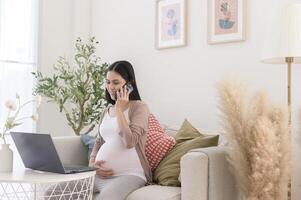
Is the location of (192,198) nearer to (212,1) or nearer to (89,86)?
(212,1)

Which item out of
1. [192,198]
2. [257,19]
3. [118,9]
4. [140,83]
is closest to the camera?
[192,198]

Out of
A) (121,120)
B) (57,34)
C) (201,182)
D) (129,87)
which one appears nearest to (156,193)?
(201,182)

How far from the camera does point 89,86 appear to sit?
3.90 meters

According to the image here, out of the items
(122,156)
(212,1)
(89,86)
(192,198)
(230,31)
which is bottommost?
(192,198)

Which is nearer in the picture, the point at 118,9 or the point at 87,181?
the point at 87,181

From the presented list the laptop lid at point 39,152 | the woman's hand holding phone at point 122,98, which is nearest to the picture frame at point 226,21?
the woman's hand holding phone at point 122,98

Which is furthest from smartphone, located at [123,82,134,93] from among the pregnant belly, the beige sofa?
the beige sofa

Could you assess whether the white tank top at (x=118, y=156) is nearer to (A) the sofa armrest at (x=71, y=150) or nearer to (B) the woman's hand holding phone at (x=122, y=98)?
(B) the woman's hand holding phone at (x=122, y=98)

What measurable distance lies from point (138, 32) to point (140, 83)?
0.46 m

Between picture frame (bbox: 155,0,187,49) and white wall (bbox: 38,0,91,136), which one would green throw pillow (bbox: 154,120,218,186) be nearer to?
picture frame (bbox: 155,0,187,49)

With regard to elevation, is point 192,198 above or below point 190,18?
below

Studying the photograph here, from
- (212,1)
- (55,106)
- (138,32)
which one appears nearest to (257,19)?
(212,1)

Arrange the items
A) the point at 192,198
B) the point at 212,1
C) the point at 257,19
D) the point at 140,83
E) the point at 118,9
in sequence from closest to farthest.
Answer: the point at 192,198 → the point at 257,19 → the point at 212,1 → the point at 140,83 → the point at 118,9

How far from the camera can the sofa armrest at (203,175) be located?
2232mm
